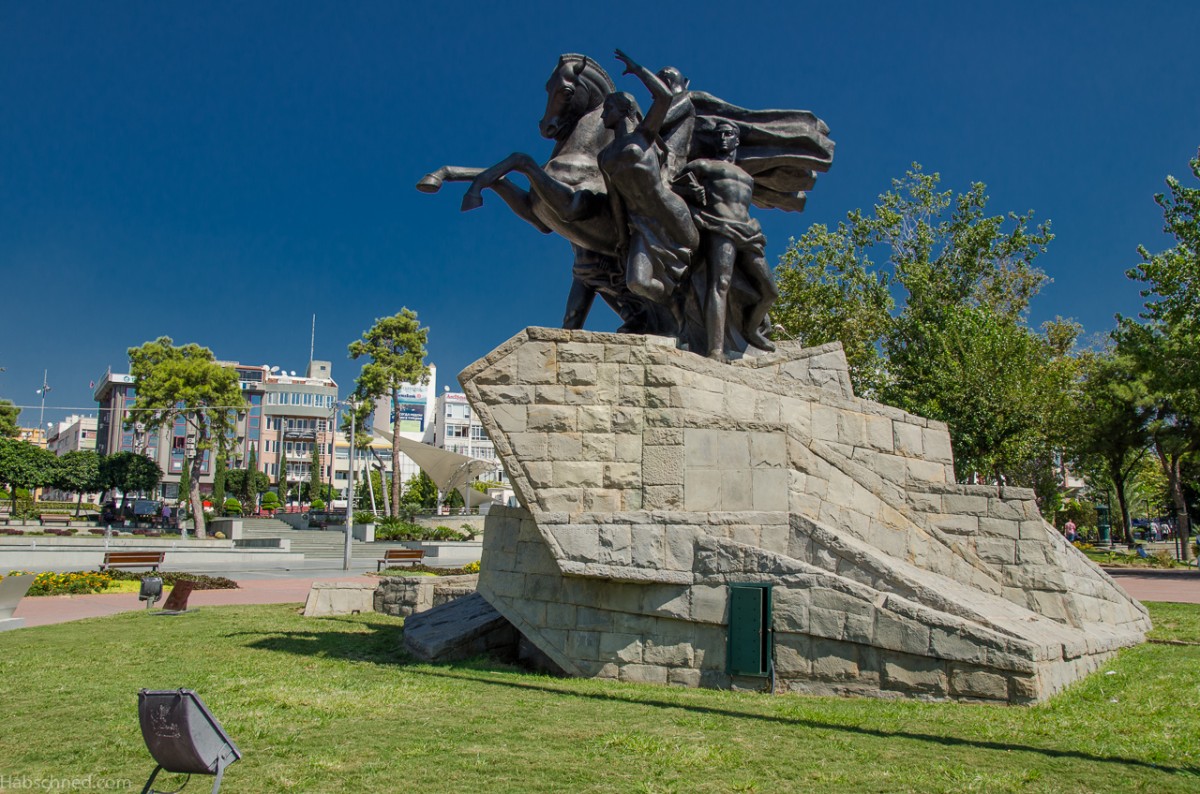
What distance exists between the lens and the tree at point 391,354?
172 feet

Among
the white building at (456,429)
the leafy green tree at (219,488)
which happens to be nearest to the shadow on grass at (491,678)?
the leafy green tree at (219,488)

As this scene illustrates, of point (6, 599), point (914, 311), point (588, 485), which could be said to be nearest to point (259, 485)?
point (914, 311)

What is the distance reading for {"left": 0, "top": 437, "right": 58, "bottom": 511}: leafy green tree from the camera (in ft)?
163

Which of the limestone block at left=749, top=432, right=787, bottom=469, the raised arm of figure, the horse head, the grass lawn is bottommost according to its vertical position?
the grass lawn

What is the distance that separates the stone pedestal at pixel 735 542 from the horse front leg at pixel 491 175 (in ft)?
8.41

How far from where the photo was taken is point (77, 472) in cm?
5338

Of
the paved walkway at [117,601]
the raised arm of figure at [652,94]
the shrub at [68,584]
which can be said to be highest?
the raised arm of figure at [652,94]

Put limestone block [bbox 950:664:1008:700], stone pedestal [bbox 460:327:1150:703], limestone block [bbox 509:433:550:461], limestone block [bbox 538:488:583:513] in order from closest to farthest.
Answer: limestone block [bbox 950:664:1008:700]
stone pedestal [bbox 460:327:1150:703]
limestone block [bbox 538:488:583:513]
limestone block [bbox 509:433:550:461]

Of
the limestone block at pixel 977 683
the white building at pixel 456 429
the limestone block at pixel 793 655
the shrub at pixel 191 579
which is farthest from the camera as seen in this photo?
the white building at pixel 456 429

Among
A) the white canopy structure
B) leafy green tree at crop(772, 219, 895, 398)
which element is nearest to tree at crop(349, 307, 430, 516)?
the white canopy structure

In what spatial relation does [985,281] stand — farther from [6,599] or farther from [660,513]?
[6,599]

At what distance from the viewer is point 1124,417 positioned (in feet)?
135

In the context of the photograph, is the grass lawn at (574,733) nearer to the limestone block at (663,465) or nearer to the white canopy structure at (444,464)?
the limestone block at (663,465)

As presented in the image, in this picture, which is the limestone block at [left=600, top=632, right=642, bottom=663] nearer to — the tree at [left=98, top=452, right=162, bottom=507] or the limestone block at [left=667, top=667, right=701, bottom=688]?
the limestone block at [left=667, top=667, right=701, bottom=688]
